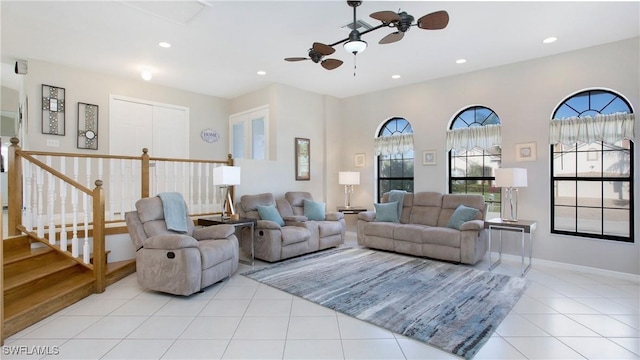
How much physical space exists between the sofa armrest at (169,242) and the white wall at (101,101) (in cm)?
305

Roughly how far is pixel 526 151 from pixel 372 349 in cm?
398

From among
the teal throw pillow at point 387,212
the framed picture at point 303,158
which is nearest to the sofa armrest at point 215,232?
the framed picture at point 303,158

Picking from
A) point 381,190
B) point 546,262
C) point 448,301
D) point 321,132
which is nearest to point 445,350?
point 448,301

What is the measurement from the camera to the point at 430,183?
5.75 meters

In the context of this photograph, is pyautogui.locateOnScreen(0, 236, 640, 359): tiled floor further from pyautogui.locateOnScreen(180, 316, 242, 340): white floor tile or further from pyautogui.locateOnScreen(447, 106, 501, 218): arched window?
pyautogui.locateOnScreen(447, 106, 501, 218): arched window

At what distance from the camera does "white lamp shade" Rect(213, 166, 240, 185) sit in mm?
4449

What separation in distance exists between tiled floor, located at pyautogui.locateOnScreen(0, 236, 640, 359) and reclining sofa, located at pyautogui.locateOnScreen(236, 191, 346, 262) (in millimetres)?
1113

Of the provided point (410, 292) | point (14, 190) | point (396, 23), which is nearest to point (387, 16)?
point (396, 23)

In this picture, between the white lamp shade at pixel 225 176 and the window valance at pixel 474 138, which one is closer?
the white lamp shade at pixel 225 176

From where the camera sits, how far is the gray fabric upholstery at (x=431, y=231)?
4.43 m

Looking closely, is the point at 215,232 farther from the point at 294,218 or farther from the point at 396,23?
the point at 396,23

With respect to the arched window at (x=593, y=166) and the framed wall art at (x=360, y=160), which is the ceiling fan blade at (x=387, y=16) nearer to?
the arched window at (x=593, y=166)

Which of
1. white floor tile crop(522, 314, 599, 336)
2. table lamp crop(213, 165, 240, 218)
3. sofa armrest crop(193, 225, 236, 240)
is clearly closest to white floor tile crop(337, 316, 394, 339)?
white floor tile crop(522, 314, 599, 336)

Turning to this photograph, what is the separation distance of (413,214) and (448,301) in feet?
7.88
